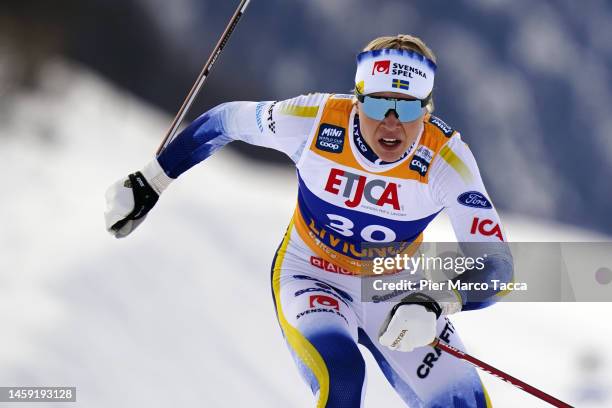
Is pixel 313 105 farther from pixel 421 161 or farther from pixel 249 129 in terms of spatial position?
pixel 421 161

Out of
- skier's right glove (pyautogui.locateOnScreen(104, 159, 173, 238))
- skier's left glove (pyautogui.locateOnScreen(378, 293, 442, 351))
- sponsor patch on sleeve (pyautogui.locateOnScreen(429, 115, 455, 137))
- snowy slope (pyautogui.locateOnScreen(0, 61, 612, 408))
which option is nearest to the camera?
skier's left glove (pyautogui.locateOnScreen(378, 293, 442, 351))

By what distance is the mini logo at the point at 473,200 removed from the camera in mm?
3139

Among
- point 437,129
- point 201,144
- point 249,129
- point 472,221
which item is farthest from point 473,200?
point 201,144

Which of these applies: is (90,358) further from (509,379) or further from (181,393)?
(509,379)

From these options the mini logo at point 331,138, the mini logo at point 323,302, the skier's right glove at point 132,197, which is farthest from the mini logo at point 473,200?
the skier's right glove at point 132,197

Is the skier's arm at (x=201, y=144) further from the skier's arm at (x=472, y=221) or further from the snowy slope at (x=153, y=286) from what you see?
the snowy slope at (x=153, y=286)

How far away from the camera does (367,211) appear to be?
3.30m

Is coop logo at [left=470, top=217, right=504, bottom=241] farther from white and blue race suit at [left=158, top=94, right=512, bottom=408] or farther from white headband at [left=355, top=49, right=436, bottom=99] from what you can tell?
white headband at [left=355, top=49, right=436, bottom=99]

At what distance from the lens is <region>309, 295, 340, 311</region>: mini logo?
10.7 feet

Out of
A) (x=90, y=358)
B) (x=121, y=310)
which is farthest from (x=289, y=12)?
(x=90, y=358)

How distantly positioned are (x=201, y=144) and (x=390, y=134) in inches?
36.2

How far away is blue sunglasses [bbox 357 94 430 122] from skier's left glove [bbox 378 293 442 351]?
647mm

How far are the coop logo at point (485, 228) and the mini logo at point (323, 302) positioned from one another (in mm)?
588

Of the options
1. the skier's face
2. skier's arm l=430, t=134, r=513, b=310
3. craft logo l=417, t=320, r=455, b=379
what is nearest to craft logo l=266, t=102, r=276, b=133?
the skier's face
